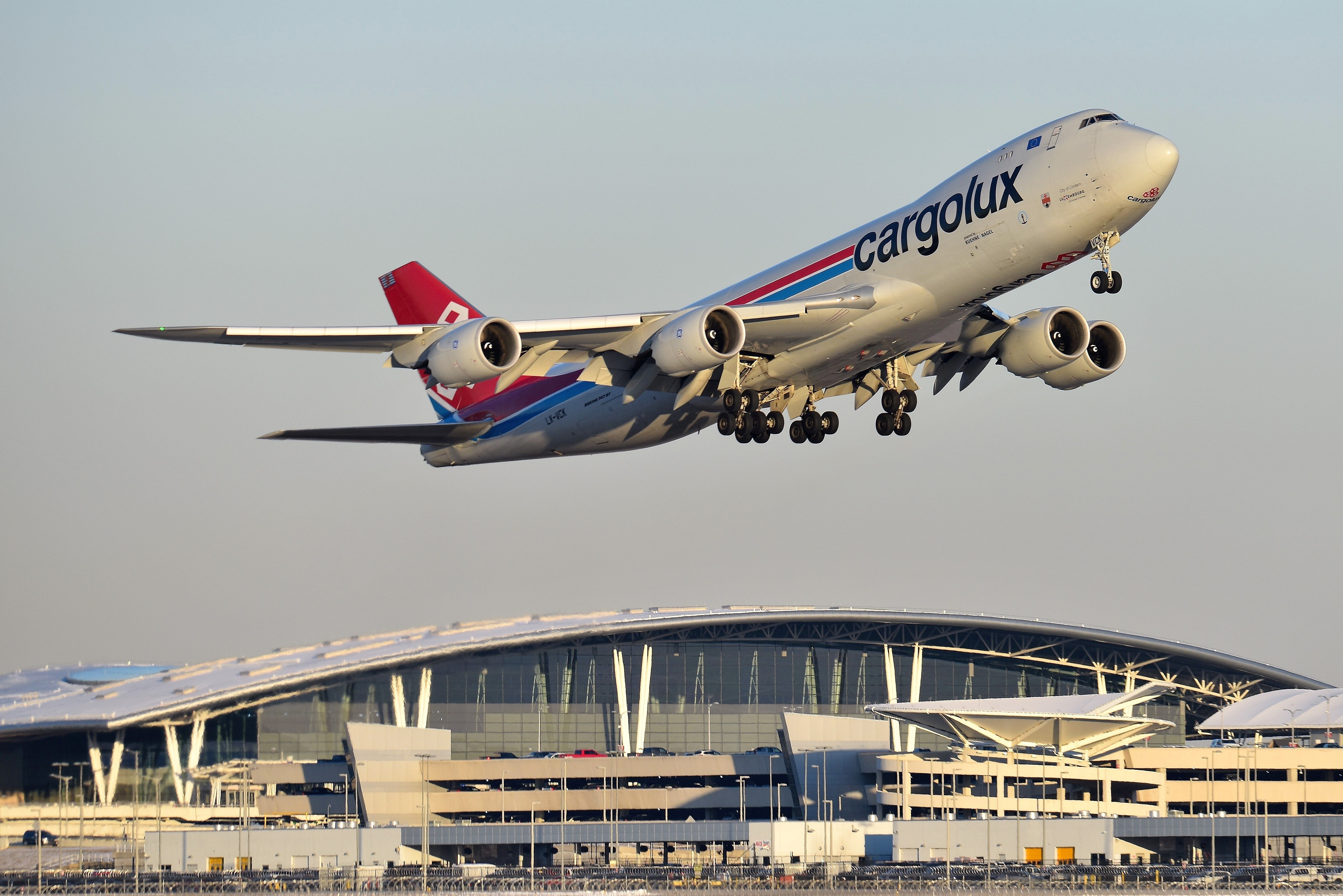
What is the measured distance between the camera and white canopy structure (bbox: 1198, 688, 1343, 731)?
107812mm

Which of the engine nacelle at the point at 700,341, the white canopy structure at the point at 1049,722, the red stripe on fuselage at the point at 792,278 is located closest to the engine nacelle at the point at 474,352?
the engine nacelle at the point at 700,341

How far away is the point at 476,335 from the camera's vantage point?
36531 millimetres

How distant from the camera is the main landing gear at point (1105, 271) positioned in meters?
35.6

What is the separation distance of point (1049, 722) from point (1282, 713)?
92.2 feet

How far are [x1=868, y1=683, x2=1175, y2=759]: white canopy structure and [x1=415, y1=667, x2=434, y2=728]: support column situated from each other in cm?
4436

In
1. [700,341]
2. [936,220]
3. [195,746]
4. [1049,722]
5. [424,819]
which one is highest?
[936,220]

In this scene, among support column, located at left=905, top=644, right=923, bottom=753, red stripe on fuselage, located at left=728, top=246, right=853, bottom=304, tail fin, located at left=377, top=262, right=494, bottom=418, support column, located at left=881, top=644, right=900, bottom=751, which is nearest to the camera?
red stripe on fuselage, located at left=728, top=246, right=853, bottom=304

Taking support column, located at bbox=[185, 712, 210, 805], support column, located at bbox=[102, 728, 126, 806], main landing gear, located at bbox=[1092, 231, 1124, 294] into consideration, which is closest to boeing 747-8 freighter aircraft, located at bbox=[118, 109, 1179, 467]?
main landing gear, located at bbox=[1092, 231, 1124, 294]

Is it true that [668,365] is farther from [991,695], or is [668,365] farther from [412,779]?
[991,695]

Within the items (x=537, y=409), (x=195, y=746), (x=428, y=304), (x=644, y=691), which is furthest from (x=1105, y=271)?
(x=195, y=746)

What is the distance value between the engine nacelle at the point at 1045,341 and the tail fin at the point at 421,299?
18.8 m

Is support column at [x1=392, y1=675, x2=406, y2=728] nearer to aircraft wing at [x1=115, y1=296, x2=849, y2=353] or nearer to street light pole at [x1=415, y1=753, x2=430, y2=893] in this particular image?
street light pole at [x1=415, y1=753, x2=430, y2=893]

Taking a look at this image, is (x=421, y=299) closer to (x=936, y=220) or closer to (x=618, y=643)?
(x=936, y=220)

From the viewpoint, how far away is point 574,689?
130375mm
